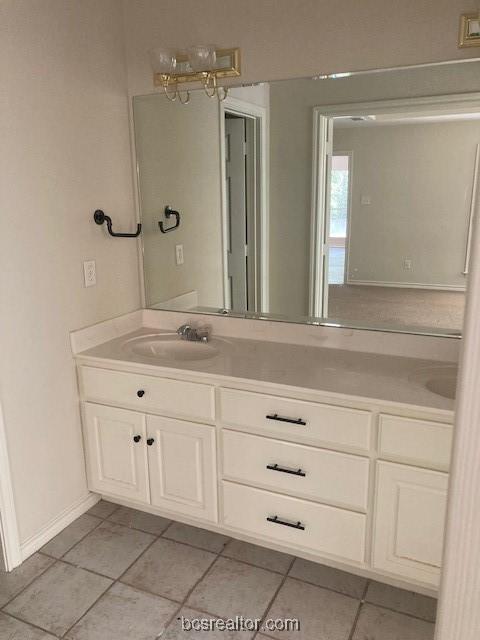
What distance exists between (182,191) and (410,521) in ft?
5.77

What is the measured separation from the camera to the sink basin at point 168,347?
7.83 feet

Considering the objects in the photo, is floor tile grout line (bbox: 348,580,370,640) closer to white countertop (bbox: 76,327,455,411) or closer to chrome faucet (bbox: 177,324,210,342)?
white countertop (bbox: 76,327,455,411)

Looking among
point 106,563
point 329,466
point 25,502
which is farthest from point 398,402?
point 25,502

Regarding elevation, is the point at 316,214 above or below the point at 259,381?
above

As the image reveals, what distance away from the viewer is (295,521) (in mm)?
1926

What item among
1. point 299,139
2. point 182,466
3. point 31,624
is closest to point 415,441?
point 182,466

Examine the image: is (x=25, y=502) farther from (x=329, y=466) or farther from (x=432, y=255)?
(x=432, y=255)

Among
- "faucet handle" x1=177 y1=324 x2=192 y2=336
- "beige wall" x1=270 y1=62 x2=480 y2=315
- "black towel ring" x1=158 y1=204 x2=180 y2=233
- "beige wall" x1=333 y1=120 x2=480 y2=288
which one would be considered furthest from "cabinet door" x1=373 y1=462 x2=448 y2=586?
"black towel ring" x1=158 y1=204 x2=180 y2=233

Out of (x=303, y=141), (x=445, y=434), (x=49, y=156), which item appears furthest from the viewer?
(x=303, y=141)

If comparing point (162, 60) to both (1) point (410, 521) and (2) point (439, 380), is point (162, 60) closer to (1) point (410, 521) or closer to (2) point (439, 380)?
(2) point (439, 380)

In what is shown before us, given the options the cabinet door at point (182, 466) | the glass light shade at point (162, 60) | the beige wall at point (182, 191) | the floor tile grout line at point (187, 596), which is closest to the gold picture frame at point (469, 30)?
the beige wall at point (182, 191)

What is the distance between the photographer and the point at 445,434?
5.32 feet

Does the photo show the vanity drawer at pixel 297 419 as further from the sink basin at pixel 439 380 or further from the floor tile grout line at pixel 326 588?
the floor tile grout line at pixel 326 588

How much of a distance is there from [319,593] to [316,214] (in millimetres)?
1525
